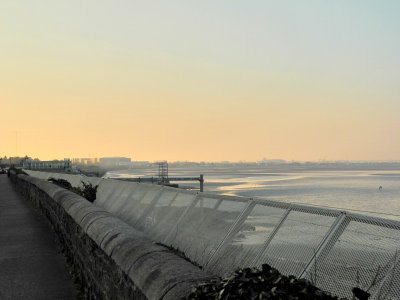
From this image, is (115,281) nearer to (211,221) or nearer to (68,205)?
(211,221)

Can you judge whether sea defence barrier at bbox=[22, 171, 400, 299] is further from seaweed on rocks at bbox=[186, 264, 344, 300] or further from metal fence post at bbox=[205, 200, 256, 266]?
seaweed on rocks at bbox=[186, 264, 344, 300]

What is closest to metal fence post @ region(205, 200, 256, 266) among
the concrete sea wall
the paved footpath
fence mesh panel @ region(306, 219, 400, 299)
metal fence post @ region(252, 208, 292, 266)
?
metal fence post @ region(252, 208, 292, 266)

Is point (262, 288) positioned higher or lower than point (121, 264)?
higher

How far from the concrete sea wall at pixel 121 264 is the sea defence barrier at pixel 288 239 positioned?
3.69ft

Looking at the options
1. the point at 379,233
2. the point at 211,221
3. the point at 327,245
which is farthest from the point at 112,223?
the point at 379,233

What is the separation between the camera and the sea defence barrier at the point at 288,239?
4.28 m

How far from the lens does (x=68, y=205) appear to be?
10.6 m

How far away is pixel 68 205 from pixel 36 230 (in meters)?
6.37

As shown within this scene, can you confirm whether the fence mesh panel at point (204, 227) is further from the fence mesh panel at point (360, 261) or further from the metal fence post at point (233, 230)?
the fence mesh panel at point (360, 261)

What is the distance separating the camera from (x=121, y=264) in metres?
5.19

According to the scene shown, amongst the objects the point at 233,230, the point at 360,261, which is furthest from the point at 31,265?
the point at 360,261

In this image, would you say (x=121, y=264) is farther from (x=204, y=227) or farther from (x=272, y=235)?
(x=204, y=227)

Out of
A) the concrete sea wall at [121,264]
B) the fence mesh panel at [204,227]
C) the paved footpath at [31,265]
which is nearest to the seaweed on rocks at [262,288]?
the concrete sea wall at [121,264]

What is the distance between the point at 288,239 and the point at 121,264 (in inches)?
74.0
